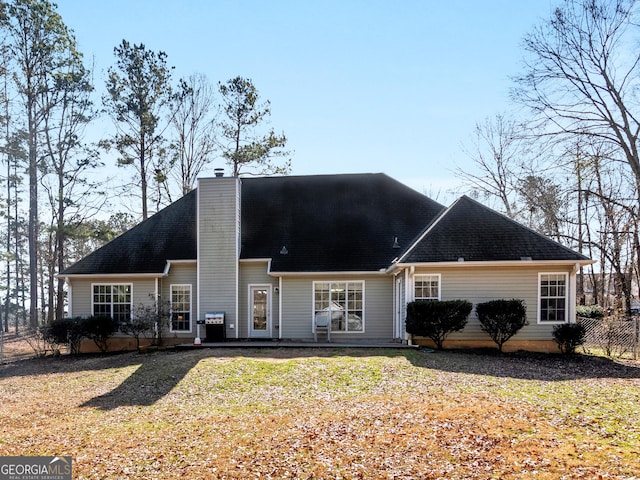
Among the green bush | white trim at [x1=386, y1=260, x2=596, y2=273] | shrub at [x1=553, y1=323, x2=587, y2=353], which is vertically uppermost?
white trim at [x1=386, y1=260, x2=596, y2=273]

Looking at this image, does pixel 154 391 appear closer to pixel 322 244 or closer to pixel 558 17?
pixel 322 244

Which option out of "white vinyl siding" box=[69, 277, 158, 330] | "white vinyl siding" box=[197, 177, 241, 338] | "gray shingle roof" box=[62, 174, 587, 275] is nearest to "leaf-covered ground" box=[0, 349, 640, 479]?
"gray shingle roof" box=[62, 174, 587, 275]

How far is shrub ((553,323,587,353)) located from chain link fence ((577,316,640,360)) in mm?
1263

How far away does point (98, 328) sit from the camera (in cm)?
1712

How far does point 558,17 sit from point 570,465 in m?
18.1

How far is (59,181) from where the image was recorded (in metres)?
27.8

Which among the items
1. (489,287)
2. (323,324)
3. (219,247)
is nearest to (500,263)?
(489,287)

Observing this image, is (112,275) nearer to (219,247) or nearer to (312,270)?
(219,247)

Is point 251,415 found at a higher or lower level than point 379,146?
lower

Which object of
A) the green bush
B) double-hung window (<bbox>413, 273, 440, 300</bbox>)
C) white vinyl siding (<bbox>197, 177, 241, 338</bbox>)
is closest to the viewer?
double-hung window (<bbox>413, 273, 440, 300</bbox>)

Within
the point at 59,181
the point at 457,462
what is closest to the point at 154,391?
the point at 457,462

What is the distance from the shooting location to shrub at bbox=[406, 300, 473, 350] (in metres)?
14.4

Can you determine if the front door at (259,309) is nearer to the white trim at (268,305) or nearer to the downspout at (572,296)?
the white trim at (268,305)

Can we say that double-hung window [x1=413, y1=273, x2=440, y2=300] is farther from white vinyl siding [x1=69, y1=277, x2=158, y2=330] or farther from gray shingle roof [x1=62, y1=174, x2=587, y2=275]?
white vinyl siding [x1=69, y1=277, x2=158, y2=330]
